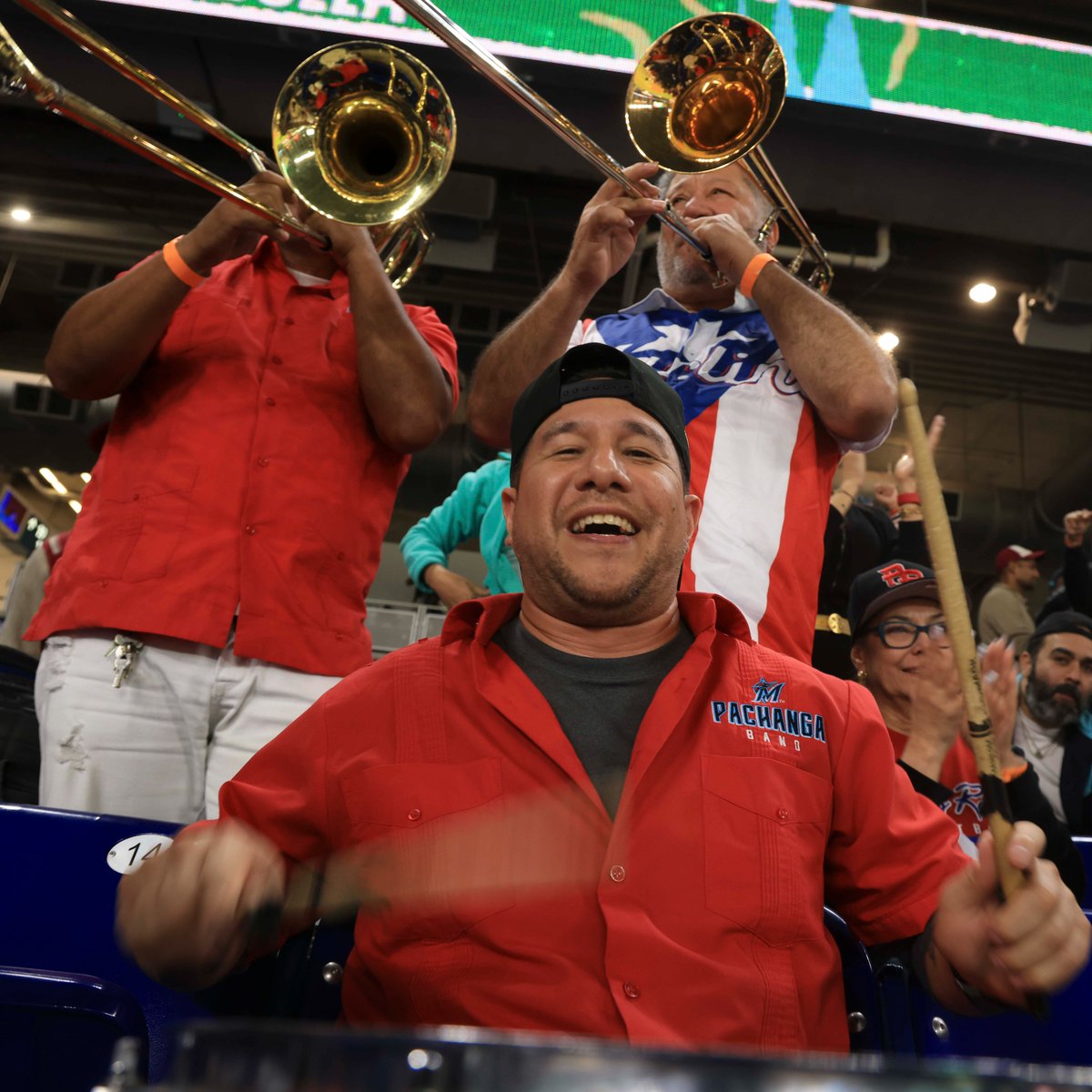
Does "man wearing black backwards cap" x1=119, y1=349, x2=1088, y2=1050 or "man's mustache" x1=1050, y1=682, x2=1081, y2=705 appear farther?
"man's mustache" x1=1050, y1=682, x2=1081, y2=705

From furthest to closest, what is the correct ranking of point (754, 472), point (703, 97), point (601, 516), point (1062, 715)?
point (1062, 715) → point (703, 97) → point (754, 472) → point (601, 516)

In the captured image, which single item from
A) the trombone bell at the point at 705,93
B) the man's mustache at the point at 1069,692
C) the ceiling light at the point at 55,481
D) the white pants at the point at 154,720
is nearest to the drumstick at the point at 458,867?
the white pants at the point at 154,720

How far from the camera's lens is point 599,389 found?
1771mm

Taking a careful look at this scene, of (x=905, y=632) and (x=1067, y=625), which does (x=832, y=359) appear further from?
(x=1067, y=625)

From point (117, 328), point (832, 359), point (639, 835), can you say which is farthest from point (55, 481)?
point (639, 835)

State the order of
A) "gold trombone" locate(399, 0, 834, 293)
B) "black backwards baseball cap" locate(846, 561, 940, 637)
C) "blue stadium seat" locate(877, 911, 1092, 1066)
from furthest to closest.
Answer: "black backwards baseball cap" locate(846, 561, 940, 637)
"gold trombone" locate(399, 0, 834, 293)
"blue stadium seat" locate(877, 911, 1092, 1066)

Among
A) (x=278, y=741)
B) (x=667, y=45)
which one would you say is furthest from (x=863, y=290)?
(x=278, y=741)

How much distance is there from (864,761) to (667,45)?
203 centimetres

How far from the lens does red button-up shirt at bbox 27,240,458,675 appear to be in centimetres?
196

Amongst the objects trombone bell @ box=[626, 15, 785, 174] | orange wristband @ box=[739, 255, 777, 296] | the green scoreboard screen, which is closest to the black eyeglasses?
orange wristband @ box=[739, 255, 777, 296]

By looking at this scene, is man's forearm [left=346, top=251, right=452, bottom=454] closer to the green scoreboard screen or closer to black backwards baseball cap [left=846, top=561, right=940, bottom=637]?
black backwards baseball cap [left=846, top=561, right=940, bottom=637]

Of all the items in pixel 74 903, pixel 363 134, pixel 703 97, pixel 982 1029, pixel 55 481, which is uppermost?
pixel 55 481

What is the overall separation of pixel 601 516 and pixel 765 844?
1.83 ft

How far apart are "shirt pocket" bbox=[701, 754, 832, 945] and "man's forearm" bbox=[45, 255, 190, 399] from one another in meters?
1.39
